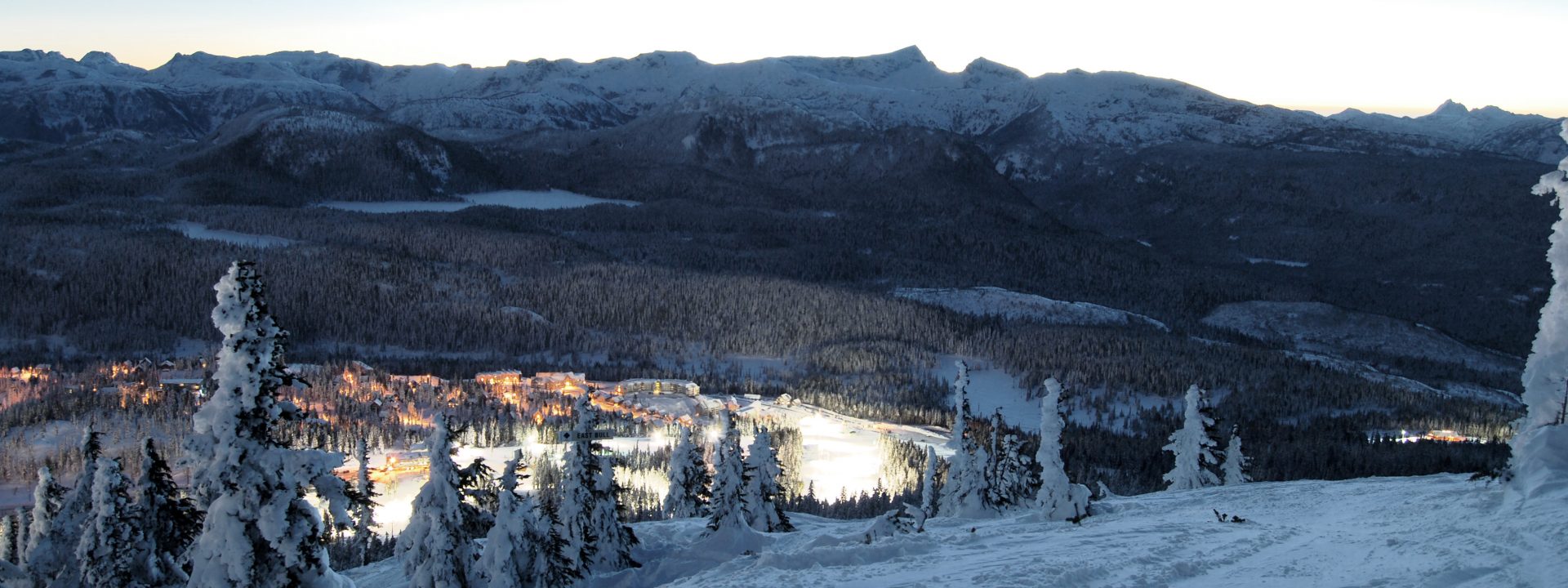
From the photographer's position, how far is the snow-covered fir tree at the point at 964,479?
47.8 m

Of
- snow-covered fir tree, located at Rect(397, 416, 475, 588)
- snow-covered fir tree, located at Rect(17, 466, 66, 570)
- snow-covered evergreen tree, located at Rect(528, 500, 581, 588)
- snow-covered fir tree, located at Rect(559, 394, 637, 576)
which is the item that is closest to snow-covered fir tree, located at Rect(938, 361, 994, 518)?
snow-covered fir tree, located at Rect(559, 394, 637, 576)

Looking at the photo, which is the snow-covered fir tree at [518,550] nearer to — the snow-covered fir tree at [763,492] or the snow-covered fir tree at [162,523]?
the snow-covered fir tree at [162,523]

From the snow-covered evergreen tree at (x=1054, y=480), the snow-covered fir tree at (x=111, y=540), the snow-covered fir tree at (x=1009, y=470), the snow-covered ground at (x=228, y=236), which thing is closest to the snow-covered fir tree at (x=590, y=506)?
the snow-covered fir tree at (x=111, y=540)

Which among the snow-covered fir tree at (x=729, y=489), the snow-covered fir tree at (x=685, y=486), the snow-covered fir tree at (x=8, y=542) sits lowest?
the snow-covered fir tree at (x=685, y=486)

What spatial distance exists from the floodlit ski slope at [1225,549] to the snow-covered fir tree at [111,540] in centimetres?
1210

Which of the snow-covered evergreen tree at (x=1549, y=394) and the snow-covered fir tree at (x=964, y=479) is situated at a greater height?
the snow-covered evergreen tree at (x=1549, y=394)

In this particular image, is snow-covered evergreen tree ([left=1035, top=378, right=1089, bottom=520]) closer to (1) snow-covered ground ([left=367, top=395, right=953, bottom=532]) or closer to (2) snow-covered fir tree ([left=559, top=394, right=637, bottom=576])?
(2) snow-covered fir tree ([left=559, top=394, right=637, bottom=576])

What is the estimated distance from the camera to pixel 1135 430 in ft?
328

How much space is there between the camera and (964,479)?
48.5 meters

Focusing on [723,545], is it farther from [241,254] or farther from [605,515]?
[241,254]

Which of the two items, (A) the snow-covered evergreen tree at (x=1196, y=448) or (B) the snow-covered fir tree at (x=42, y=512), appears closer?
(B) the snow-covered fir tree at (x=42, y=512)

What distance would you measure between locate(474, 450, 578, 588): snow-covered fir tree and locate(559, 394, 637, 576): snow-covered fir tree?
3483 mm

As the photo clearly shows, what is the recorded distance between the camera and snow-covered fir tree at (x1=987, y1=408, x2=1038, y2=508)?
4903 centimetres

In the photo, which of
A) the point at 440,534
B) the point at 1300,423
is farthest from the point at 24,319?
the point at 1300,423
